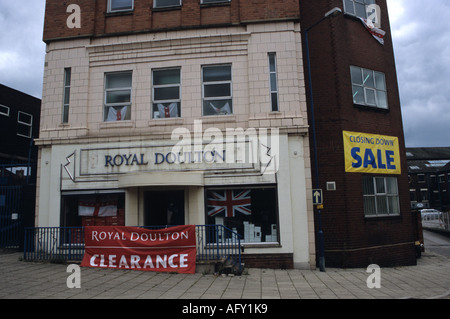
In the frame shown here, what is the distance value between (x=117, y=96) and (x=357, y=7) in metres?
10.1

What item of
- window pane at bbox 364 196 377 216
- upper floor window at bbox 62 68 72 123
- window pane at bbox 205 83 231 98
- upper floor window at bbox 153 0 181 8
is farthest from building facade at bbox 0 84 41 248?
window pane at bbox 364 196 377 216

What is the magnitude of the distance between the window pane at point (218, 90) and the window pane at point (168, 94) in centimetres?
111

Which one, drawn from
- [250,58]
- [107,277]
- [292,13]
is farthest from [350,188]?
→ [107,277]

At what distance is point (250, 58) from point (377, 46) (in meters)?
5.64

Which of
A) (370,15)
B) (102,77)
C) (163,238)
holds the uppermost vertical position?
(370,15)

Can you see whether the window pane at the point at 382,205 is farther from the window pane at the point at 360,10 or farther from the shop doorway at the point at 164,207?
the window pane at the point at 360,10

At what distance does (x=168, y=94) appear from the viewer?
12.0m

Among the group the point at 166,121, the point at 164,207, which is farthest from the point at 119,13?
the point at 164,207

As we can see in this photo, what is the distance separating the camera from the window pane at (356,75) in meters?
12.6

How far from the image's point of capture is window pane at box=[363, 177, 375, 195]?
11961 mm

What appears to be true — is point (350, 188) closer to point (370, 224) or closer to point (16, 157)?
point (370, 224)
